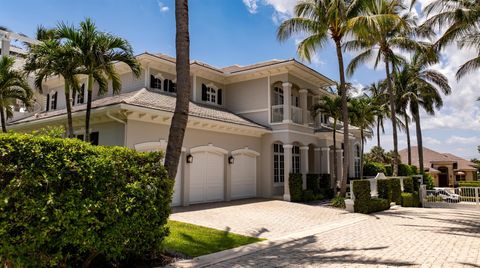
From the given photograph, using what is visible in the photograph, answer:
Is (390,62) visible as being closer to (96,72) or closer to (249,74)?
(249,74)

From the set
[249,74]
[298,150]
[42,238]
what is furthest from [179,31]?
[298,150]

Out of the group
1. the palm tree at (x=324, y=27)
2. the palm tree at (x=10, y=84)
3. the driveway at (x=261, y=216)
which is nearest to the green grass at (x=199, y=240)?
the driveway at (x=261, y=216)

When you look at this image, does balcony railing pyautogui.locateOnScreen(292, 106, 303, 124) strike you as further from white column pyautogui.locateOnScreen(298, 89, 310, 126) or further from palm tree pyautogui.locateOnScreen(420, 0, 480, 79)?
palm tree pyautogui.locateOnScreen(420, 0, 480, 79)

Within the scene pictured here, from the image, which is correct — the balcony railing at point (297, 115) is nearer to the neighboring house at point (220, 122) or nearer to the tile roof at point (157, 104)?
the neighboring house at point (220, 122)

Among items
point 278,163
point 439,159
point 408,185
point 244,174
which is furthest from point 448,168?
point 244,174

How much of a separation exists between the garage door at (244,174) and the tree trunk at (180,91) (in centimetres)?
1035

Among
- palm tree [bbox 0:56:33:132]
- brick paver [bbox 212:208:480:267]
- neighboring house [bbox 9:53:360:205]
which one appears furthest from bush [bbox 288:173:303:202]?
palm tree [bbox 0:56:33:132]

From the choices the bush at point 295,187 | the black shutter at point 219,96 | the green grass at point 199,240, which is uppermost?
the black shutter at point 219,96

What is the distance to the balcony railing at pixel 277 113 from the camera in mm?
19797

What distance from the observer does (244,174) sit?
18969 millimetres

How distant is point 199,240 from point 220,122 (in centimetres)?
837

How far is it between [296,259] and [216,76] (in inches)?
581

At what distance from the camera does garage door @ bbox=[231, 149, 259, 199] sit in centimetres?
1828

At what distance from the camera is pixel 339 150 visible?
978 inches
